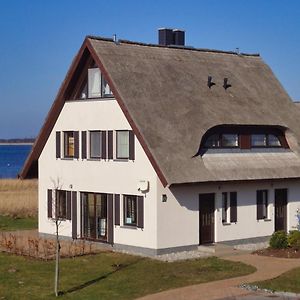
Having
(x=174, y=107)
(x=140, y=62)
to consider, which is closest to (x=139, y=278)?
(x=174, y=107)

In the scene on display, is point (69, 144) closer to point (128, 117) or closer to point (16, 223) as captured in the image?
point (128, 117)

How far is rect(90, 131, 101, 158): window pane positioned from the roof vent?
6234mm

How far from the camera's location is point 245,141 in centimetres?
3133

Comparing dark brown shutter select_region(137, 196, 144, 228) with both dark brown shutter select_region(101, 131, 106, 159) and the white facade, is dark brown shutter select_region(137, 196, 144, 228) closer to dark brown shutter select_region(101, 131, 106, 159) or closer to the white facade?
the white facade

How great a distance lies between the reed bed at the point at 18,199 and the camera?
139ft

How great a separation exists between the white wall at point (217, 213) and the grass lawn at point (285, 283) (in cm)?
570

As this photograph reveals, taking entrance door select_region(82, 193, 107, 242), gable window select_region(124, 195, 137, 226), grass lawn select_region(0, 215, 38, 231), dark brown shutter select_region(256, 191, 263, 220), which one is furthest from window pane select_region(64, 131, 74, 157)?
dark brown shutter select_region(256, 191, 263, 220)

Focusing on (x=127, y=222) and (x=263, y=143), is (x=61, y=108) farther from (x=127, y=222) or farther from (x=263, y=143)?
(x=263, y=143)

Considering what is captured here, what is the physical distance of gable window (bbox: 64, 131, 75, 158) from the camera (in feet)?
105

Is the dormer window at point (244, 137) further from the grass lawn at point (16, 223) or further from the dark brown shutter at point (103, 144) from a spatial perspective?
the grass lawn at point (16, 223)

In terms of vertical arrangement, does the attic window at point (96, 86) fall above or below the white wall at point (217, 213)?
above

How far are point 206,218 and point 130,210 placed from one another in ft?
9.98

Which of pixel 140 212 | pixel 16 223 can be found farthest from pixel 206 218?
pixel 16 223

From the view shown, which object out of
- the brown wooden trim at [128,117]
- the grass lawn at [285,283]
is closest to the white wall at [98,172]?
the brown wooden trim at [128,117]
